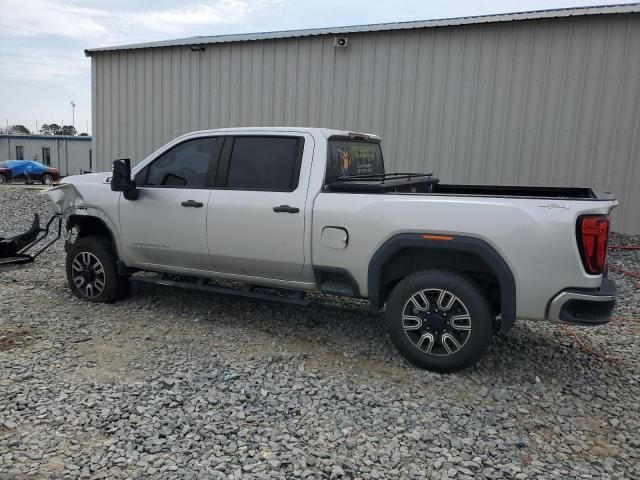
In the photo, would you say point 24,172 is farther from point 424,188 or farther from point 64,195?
point 424,188

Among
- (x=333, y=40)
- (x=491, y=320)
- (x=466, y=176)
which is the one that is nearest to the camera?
(x=491, y=320)

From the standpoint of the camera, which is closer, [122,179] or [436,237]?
[436,237]

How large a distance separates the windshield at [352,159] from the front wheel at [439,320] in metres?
1.25

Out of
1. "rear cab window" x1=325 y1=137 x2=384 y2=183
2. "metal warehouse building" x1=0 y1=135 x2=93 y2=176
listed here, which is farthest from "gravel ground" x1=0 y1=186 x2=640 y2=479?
"metal warehouse building" x1=0 y1=135 x2=93 y2=176

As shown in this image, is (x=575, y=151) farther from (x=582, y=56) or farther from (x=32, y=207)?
(x=32, y=207)

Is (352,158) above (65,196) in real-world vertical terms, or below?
above

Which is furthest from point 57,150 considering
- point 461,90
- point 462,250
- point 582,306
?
point 582,306

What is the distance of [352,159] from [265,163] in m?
0.85

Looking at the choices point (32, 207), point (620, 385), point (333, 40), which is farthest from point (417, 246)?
point (32, 207)

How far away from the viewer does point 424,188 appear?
535 centimetres

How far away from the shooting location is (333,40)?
1045 cm

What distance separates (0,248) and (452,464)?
6788mm

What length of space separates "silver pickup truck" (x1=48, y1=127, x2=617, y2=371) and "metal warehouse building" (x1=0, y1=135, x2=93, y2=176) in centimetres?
3721

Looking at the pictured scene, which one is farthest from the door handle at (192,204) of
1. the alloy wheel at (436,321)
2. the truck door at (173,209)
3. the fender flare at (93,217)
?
the alloy wheel at (436,321)
